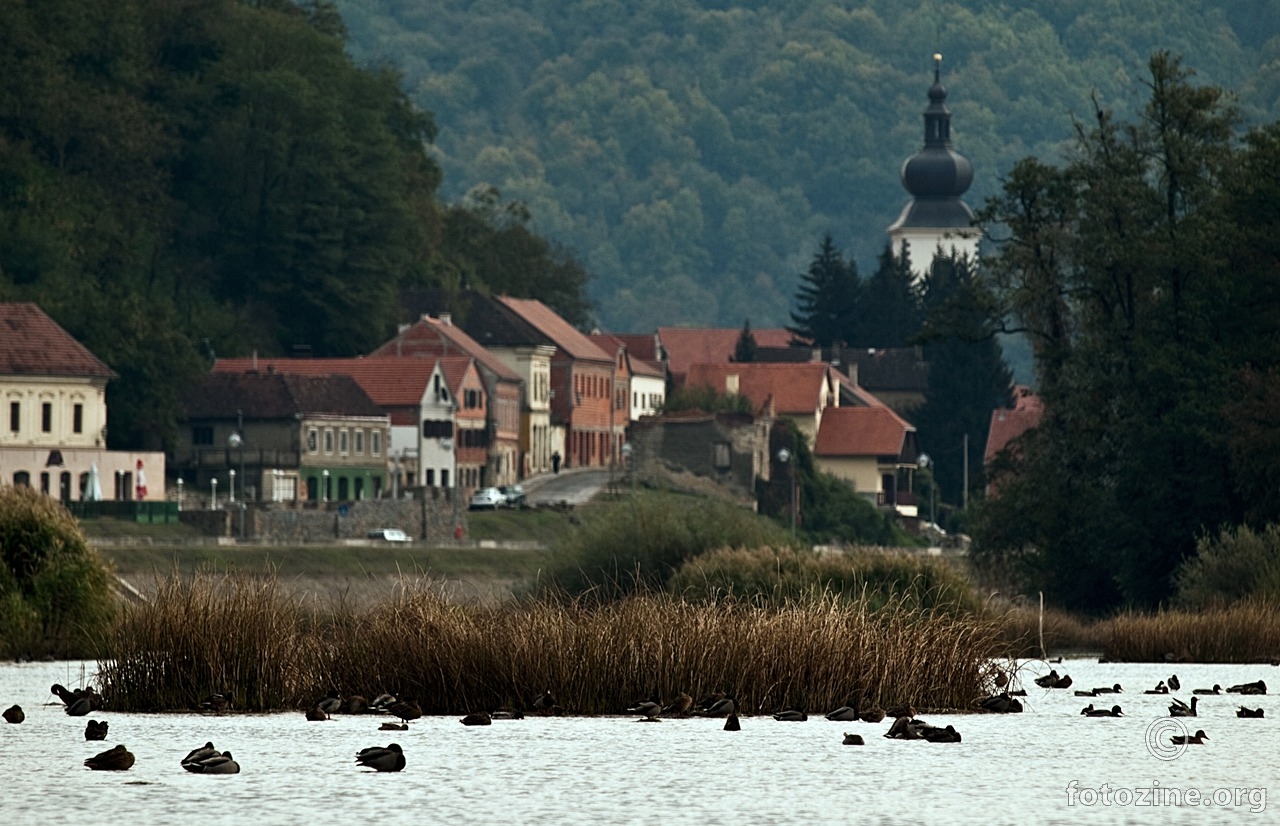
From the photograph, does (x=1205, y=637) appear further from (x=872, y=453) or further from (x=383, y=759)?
(x=872, y=453)

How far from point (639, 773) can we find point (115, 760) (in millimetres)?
4056

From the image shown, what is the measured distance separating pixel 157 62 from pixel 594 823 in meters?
125

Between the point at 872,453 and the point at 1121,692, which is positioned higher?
the point at 872,453

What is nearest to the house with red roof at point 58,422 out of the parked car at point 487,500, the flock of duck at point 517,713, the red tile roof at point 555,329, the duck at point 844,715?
the parked car at point 487,500

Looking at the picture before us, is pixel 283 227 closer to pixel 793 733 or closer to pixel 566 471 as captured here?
pixel 566 471

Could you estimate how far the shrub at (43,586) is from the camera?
4191 centimetres

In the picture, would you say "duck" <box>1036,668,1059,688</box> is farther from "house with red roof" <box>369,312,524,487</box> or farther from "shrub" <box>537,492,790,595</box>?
"house with red roof" <box>369,312,524,487</box>

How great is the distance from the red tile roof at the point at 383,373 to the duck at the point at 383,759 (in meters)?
112

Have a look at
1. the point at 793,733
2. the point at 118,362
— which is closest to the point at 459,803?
the point at 793,733

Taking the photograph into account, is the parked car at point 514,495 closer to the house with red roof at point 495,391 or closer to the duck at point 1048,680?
the house with red roof at point 495,391

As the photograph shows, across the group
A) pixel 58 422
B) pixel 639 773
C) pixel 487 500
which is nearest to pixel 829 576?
pixel 639 773

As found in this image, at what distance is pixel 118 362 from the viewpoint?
12112cm

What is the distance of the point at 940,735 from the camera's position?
91.2 feet

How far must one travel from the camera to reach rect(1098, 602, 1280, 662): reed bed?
145 feet
